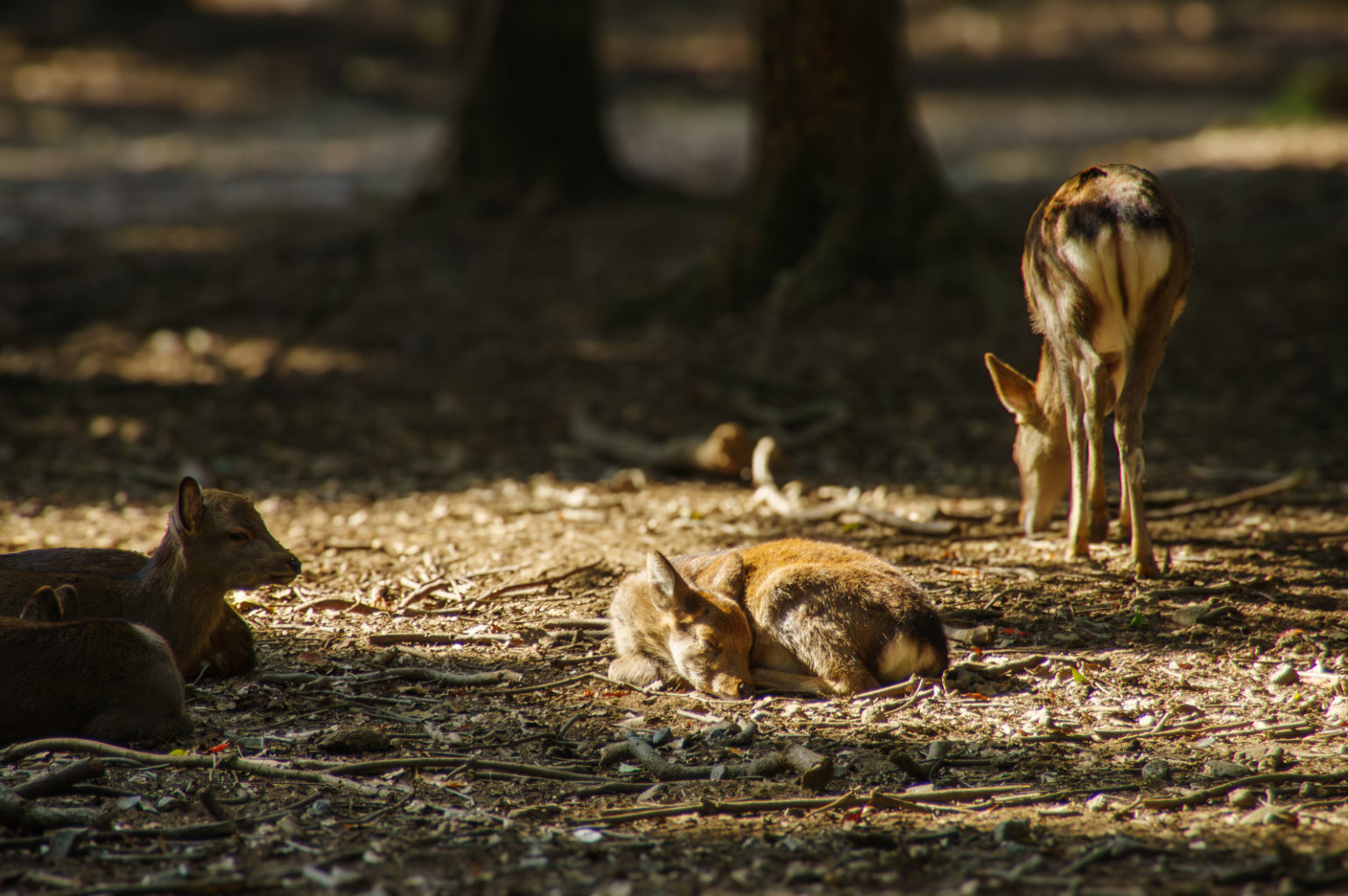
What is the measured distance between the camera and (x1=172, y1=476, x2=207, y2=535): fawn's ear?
525cm

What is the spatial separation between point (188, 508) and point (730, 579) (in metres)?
2.17

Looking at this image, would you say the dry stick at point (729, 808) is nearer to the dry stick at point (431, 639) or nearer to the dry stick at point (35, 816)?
the dry stick at point (35, 816)

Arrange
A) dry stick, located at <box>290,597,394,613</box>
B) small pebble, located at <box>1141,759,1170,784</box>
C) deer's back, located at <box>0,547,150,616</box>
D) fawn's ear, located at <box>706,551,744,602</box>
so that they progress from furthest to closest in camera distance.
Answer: dry stick, located at <box>290,597,394,613</box>, fawn's ear, located at <box>706,551,744,602</box>, deer's back, located at <box>0,547,150,616</box>, small pebble, located at <box>1141,759,1170,784</box>

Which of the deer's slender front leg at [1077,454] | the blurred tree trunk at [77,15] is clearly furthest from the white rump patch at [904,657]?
the blurred tree trunk at [77,15]

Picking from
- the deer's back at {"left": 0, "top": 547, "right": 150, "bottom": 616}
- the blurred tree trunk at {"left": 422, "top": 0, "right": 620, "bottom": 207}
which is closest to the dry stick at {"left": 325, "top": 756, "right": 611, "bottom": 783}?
the deer's back at {"left": 0, "top": 547, "right": 150, "bottom": 616}

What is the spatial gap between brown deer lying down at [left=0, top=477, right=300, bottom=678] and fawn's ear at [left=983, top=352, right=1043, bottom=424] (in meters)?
3.52

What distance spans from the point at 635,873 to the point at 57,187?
1720 cm

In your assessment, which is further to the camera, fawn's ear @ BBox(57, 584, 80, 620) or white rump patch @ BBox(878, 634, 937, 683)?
white rump patch @ BBox(878, 634, 937, 683)

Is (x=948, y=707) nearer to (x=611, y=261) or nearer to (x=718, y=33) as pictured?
(x=611, y=261)

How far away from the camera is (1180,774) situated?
14.5 feet

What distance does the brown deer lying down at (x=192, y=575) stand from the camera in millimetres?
5262

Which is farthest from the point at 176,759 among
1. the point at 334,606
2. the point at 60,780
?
the point at 334,606

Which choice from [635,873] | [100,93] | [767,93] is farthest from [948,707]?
[100,93]

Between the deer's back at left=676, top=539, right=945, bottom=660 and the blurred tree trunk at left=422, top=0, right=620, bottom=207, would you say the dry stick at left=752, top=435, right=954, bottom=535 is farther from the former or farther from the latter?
the blurred tree trunk at left=422, top=0, right=620, bottom=207
